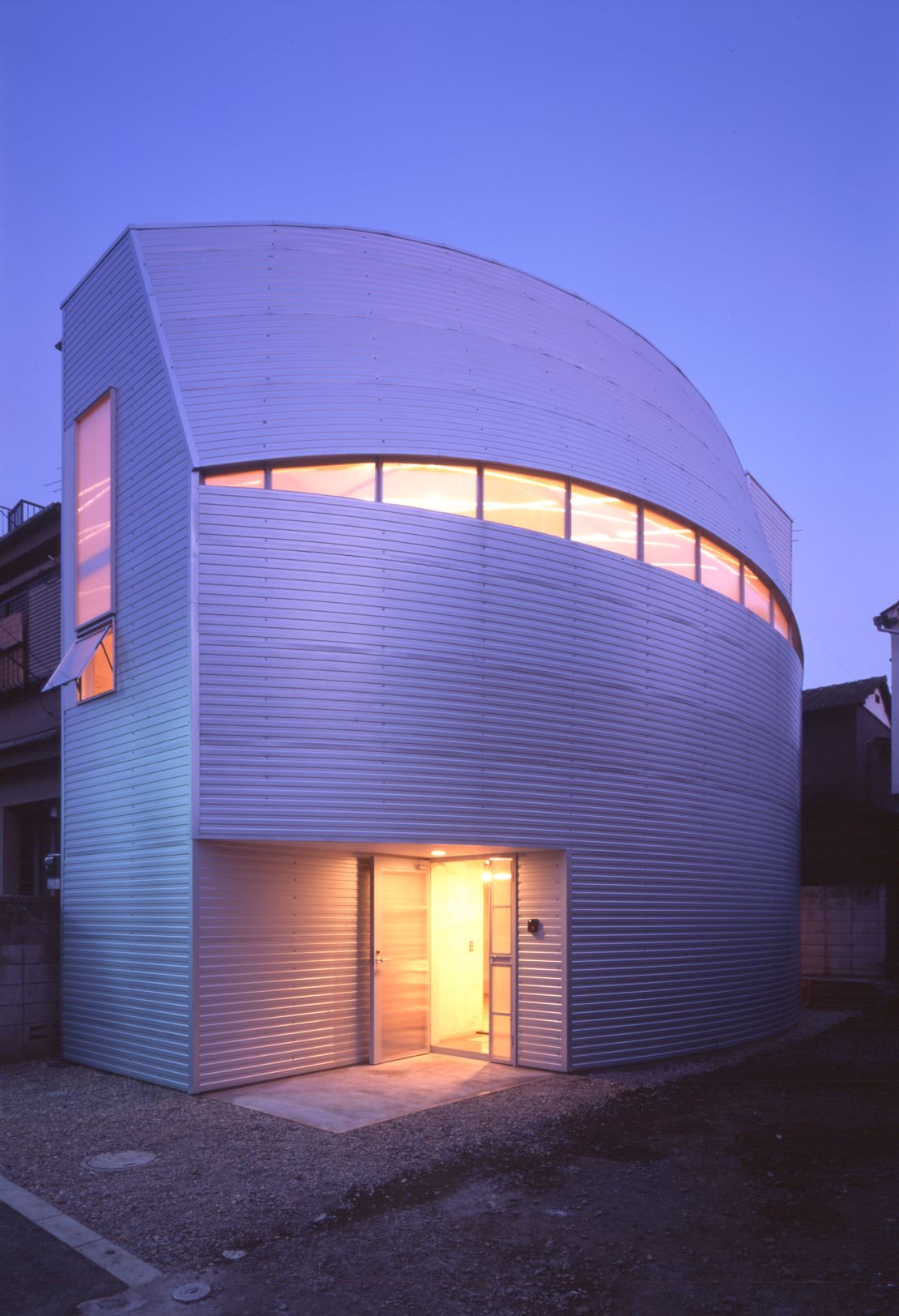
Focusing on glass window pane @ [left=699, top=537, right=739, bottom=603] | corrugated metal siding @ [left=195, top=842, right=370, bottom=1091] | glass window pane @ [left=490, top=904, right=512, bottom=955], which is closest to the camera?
corrugated metal siding @ [left=195, top=842, right=370, bottom=1091]

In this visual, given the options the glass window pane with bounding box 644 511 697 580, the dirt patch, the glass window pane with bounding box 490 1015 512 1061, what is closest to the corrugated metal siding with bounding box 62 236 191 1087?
the glass window pane with bounding box 490 1015 512 1061

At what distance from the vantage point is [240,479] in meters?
11.6

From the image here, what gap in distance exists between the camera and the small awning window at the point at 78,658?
13.0 metres

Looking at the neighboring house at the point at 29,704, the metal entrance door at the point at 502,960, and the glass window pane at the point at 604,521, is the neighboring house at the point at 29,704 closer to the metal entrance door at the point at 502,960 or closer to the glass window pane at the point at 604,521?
the metal entrance door at the point at 502,960

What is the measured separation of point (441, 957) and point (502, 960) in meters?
1.12

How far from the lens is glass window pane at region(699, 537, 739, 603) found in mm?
15336

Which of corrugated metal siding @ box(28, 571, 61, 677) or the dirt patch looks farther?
corrugated metal siding @ box(28, 571, 61, 677)

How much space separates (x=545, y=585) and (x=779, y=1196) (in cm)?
729

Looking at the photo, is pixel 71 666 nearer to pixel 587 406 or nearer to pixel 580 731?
pixel 580 731

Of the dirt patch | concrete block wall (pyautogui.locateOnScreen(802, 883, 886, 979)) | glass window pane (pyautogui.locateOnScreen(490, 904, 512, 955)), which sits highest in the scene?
glass window pane (pyautogui.locateOnScreen(490, 904, 512, 955))

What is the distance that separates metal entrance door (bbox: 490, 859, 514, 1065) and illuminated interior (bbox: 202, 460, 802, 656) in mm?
4453

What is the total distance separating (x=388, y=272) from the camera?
12.9 metres

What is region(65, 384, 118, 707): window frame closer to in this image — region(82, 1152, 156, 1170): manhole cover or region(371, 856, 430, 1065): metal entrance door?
region(371, 856, 430, 1065): metal entrance door

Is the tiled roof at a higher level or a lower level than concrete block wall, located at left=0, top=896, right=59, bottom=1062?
higher
